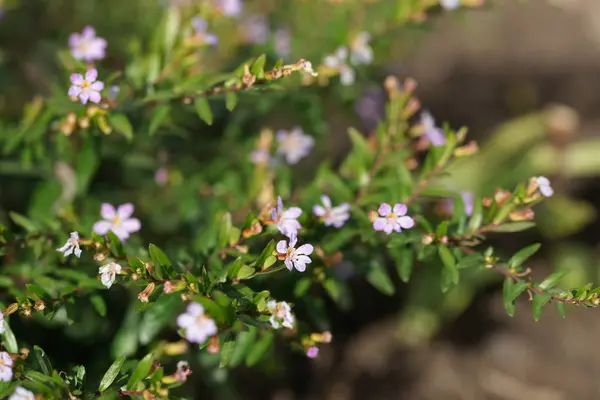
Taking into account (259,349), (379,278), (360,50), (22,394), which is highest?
(360,50)

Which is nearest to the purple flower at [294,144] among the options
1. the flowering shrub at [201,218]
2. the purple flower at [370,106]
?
the flowering shrub at [201,218]

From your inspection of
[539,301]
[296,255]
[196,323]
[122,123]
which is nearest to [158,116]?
[122,123]

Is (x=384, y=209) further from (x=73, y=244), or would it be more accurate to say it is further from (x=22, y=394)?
(x=22, y=394)

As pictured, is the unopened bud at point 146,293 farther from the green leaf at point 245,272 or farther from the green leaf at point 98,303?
the green leaf at point 98,303

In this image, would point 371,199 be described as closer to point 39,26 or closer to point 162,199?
point 162,199

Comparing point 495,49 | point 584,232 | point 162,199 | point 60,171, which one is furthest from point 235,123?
point 495,49

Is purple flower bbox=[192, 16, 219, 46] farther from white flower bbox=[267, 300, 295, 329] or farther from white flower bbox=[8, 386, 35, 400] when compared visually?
white flower bbox=[8, 386, 35, 400]

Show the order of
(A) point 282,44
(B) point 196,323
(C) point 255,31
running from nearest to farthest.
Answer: (B) point 196,323 < (A) point 282,44 < (C) point 255,31
